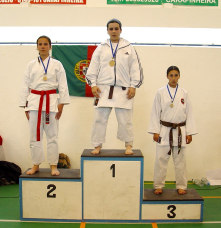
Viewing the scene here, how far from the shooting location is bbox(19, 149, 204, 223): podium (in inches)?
126

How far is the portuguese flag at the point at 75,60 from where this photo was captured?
4867mm

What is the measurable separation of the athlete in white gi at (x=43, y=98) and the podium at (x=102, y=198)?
0.75ft

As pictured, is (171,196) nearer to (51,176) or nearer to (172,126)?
(172,126)

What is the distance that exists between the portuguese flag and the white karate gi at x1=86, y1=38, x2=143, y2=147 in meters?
1.58

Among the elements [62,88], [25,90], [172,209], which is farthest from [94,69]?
[172,209]

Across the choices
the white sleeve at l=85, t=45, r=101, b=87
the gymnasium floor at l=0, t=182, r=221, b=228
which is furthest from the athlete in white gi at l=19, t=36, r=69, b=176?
the gymnasium floor at l=0, t=182, r=221, b=228

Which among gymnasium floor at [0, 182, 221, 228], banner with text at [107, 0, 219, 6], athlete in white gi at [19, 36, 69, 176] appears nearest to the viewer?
gymnasium floor at [0, 182, 221, 228]

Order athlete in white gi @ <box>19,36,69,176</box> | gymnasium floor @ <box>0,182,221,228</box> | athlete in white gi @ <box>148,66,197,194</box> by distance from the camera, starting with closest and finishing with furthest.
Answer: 1. gymnasium floor @ <box>0,182,221,228</box>
2. athlete in white gi @ <box>19,36,69,176</box>
3. athlete in white gi @ <box>148,66,197,194</box>

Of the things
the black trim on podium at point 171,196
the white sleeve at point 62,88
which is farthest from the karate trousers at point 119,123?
the black trim on podium at point 171,196

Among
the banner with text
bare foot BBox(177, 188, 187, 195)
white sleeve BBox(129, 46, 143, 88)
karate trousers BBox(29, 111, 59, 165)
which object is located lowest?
bare foot BBox(177, 188, 187, 195)

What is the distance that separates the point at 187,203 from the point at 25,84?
2.48 meters

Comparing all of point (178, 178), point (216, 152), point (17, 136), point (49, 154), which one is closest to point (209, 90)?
point (216, 152)

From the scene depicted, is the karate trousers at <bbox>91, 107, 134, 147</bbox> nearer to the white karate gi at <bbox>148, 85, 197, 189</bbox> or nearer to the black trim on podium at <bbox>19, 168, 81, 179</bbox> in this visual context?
the white karate gi at <bbox>148, 85, 197, 189</bbox>

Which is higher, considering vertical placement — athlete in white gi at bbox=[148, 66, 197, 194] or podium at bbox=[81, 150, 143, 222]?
athlete in white gi at bbox=[148, 66, 197, 194]
